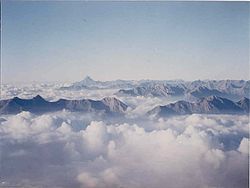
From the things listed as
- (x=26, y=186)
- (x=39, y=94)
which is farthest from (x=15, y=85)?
(x=26, y=186)

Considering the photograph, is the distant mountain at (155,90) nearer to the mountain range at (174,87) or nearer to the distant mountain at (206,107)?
the mountain range at (174,87)

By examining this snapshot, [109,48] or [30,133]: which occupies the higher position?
[109,48]

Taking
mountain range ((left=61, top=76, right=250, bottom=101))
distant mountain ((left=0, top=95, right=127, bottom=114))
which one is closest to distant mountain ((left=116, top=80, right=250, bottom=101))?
mountain range ((left=61, top=76, right=250, bottom=101))

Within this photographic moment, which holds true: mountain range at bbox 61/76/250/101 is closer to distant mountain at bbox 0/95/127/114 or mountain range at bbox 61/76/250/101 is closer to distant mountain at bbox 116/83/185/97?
distant mountain at bbox 116/83/185/97

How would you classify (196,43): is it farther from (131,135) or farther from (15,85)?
(15,85)

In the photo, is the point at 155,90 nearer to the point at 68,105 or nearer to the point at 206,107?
the point at 206,107
